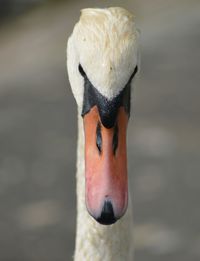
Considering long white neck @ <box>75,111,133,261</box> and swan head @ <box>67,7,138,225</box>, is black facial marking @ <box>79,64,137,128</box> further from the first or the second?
long white neck @ <box>75,111,133,261</box>

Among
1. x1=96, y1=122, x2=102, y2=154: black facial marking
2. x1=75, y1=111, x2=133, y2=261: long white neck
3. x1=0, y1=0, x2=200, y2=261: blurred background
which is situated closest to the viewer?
x1=96, y1=122, x2=102, y2=154: black facial marking

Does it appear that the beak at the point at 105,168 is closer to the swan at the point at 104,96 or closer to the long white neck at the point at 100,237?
the swan at the point at 104,96

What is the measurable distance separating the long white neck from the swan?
306 millimetres

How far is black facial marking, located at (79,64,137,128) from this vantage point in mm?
2145

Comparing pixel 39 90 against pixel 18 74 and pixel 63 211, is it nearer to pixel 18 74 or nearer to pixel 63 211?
pixel 18 74

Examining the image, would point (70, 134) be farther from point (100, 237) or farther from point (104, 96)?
point (104, 96)

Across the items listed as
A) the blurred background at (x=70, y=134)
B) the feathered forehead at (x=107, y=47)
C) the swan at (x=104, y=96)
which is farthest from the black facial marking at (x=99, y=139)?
the blurred background at (x=70, y=134)

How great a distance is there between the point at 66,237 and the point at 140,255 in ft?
1.37

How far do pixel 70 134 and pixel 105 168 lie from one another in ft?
10.4

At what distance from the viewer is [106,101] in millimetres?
2137

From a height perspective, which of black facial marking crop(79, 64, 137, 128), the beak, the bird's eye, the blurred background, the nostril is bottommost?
the blurred background

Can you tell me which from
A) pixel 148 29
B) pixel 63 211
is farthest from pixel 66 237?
pixel 148 29

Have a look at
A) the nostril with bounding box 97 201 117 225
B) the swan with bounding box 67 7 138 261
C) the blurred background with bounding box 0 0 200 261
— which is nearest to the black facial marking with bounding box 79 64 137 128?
the swan with bounding box 67 7 138 261

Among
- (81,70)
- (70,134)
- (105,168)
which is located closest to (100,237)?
(105,168)
